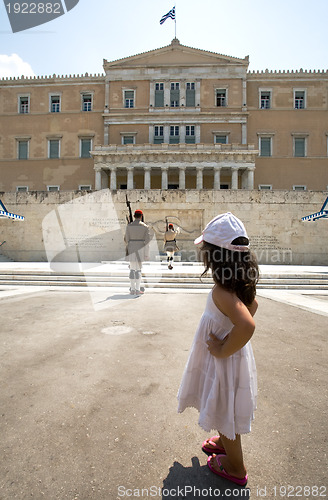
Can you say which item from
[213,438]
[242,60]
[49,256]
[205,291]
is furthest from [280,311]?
[242,60]

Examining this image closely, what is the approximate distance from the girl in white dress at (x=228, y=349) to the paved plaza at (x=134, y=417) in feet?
0.78

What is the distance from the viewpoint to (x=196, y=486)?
1583 mm

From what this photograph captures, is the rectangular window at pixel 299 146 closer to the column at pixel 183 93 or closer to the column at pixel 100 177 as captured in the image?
the column at pixel 183 93

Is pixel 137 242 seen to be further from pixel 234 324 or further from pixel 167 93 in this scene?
pixel 167 93

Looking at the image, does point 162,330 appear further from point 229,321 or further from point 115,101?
point 115,101

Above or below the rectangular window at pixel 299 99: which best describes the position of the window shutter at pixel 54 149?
below

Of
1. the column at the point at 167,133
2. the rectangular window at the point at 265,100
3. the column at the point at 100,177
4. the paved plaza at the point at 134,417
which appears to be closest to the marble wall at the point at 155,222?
the paved plaza at the point at 134,417

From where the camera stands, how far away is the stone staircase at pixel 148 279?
8852 mm

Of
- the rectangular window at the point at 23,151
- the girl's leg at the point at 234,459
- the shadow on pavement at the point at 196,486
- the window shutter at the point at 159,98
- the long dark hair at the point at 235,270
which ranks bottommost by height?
the shadow on pavement at the point at 196,486

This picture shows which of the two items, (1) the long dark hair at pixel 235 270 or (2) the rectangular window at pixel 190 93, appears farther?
(2) the rectangular window at pixel 190 93

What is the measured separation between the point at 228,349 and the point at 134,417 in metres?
1.19

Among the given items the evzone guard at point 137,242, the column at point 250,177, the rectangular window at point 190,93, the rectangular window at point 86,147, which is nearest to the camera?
the evzone guard at point 137,242

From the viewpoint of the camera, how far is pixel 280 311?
5.77 metres

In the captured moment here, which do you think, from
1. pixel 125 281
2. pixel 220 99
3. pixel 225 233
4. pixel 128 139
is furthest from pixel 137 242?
pixel 220 99
